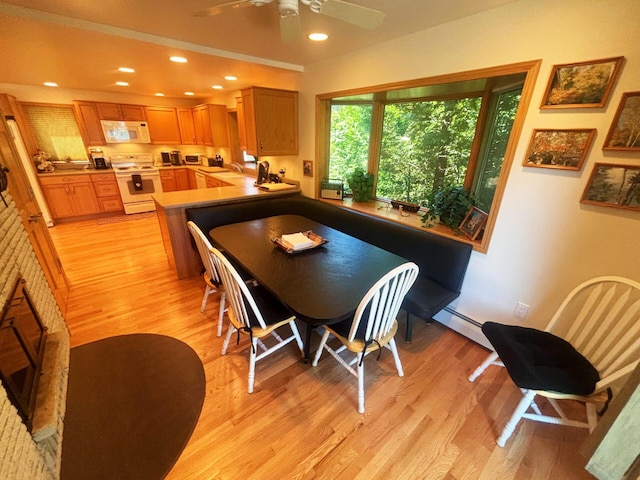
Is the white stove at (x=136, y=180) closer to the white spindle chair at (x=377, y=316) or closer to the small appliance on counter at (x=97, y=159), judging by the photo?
the small appliance on counter at (x=97, y=159)

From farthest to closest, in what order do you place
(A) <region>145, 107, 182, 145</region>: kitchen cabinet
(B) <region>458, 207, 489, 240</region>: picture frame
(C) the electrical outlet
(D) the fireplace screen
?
(A) <region>145, 107, 182, 145</region>: kitchen cabinet → (B) <region>458, 207, 489, 240</region>: picture frame → (C) the electrical outlet → (D) the fireplace screen

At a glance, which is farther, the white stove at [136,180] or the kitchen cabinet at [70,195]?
the white stove at [136,180]

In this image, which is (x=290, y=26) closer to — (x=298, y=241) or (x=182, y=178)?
(x=298, y=241)

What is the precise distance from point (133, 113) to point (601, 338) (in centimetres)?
698

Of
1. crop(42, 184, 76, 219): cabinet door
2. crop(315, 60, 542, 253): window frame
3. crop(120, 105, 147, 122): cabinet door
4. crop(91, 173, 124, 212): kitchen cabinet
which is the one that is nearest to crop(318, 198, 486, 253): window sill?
crop(315, 60, 542, 253): window frame

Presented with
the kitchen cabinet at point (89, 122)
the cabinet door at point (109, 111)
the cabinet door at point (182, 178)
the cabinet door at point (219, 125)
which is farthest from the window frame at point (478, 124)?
the kitchen cabinet at point (89, 122)

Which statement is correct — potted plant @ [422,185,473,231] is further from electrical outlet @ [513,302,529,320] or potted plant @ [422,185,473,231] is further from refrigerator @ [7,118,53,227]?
refrigerator @ [7,118,53,227]

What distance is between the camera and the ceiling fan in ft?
3.76

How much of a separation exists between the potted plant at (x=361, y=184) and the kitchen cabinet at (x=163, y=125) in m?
4.48

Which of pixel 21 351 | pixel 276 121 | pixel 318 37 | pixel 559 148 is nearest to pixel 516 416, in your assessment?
pixel 559 148

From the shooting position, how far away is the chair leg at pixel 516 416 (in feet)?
4.19

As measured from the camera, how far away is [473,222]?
198 cm

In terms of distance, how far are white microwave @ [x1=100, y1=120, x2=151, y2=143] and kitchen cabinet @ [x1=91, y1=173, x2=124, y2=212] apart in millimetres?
744

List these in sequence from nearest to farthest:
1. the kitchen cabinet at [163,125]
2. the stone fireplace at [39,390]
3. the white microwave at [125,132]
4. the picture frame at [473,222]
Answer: the stone fireplace at [39,390] → the picture frame at [473,222] → the white microwave at [125,132] → the kitchen cabinet at [163,125]
